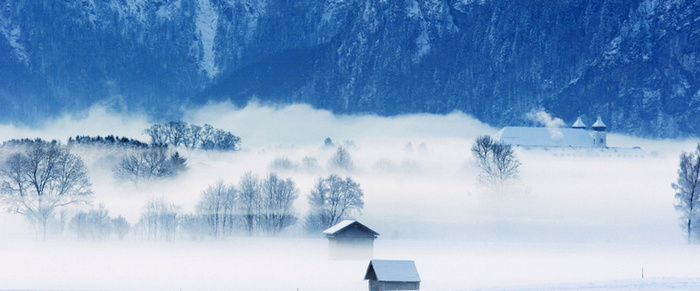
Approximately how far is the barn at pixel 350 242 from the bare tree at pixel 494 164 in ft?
111

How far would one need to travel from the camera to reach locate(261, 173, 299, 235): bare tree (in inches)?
5443

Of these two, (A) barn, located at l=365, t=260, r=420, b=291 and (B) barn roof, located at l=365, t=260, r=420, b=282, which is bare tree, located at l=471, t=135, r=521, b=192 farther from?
(A) barn, located at l=365, t=260, r=420, b=291

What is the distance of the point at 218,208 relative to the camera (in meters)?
137

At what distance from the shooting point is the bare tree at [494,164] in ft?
454

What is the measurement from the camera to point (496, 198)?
456 ft

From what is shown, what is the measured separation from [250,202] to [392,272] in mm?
65759

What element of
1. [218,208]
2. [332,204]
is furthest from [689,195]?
[218,208]

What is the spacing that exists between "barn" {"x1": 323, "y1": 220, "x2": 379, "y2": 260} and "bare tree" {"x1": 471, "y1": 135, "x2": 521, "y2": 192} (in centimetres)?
3382

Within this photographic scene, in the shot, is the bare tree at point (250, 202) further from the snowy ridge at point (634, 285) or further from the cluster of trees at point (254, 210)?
the snowy ridge at point (634, 285)

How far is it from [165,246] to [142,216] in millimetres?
17327

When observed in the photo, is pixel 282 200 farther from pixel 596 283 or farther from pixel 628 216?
pixel 596 283

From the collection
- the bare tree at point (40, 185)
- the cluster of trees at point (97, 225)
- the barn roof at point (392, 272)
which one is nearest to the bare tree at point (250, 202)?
the cluster of trees at point (97, 225)

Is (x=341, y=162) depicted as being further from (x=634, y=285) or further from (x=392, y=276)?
(x=634, y=285)

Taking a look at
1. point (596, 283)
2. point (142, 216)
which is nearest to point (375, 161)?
point (142, 216)
